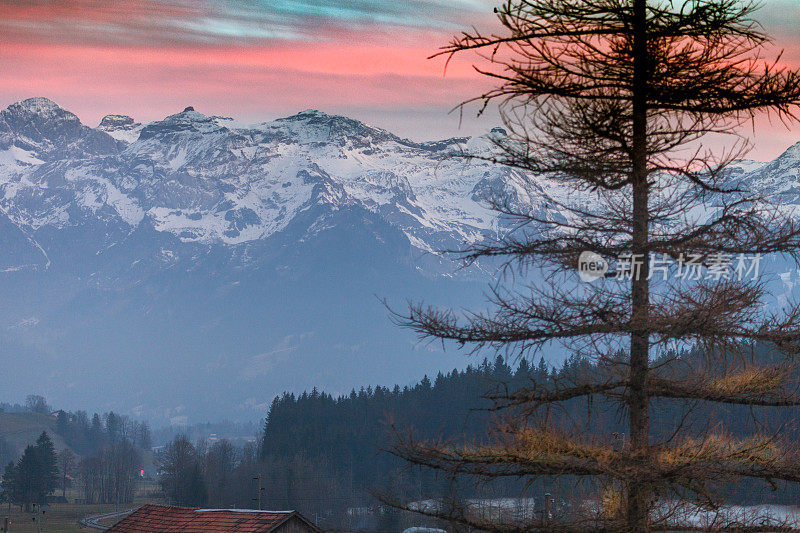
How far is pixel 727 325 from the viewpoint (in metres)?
11.9

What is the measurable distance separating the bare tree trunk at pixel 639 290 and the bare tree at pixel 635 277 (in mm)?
18

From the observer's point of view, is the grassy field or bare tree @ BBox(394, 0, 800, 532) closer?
bare tree @ BBox(394, 0, 800, 532)

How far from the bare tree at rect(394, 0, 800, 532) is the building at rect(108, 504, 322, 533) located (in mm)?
24844

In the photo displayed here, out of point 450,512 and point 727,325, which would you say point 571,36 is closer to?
point 727,325

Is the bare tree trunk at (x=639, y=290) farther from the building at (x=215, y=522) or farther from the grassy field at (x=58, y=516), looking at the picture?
the grassy field at (x=58, y=516)

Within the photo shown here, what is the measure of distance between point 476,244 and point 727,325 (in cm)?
343

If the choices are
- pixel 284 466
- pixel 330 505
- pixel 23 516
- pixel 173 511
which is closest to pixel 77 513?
pixel 23 516

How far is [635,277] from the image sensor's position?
40.8 ft

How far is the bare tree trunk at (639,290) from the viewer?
1198 centimetres

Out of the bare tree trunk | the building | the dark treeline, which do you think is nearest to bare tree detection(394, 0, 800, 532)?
the bare tree trunk

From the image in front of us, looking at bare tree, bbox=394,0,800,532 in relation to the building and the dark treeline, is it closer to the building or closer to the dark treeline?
the building

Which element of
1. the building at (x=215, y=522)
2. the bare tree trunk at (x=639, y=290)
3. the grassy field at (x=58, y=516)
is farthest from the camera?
the grassy field at (x=58, y=516)

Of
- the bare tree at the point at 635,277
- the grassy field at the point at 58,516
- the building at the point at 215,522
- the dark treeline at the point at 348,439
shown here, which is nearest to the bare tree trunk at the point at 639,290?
the bare tree at the point at 635,277

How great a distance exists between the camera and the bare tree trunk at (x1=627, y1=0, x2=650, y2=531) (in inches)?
472
